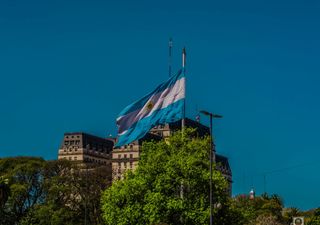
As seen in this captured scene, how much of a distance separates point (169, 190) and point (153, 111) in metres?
13.0

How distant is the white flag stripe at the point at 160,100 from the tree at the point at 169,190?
11764 mm

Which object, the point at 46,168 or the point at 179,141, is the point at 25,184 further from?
the point at 179,141

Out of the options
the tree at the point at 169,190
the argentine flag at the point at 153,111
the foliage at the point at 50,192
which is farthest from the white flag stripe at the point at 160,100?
the foliage at the point at 50,192

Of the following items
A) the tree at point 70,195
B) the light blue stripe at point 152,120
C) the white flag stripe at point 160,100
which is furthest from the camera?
the tree at point 70,195

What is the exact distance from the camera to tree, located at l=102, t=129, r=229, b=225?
58.2m

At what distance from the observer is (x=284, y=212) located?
513ft

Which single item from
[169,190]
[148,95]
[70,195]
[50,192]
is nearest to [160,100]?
[148,95]

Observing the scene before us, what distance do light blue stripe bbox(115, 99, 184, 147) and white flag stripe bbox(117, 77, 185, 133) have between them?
0.82ft

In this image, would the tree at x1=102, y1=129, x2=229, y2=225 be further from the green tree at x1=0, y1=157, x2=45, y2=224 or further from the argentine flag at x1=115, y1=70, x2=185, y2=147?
the green tree at x1=0, y1=157, x2=45, y2=224

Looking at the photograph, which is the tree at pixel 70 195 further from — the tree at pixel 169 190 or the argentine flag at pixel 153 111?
the argentine flag at pixel 153 111

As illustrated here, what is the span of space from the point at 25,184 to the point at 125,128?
6240cm

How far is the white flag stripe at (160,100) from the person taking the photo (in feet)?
156

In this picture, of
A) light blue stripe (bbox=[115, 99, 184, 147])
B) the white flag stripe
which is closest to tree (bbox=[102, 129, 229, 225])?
light blue stripe (bbox=[115, 99, 184, 147])

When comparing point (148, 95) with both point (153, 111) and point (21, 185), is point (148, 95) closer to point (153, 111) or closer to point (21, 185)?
point (153, 111)
